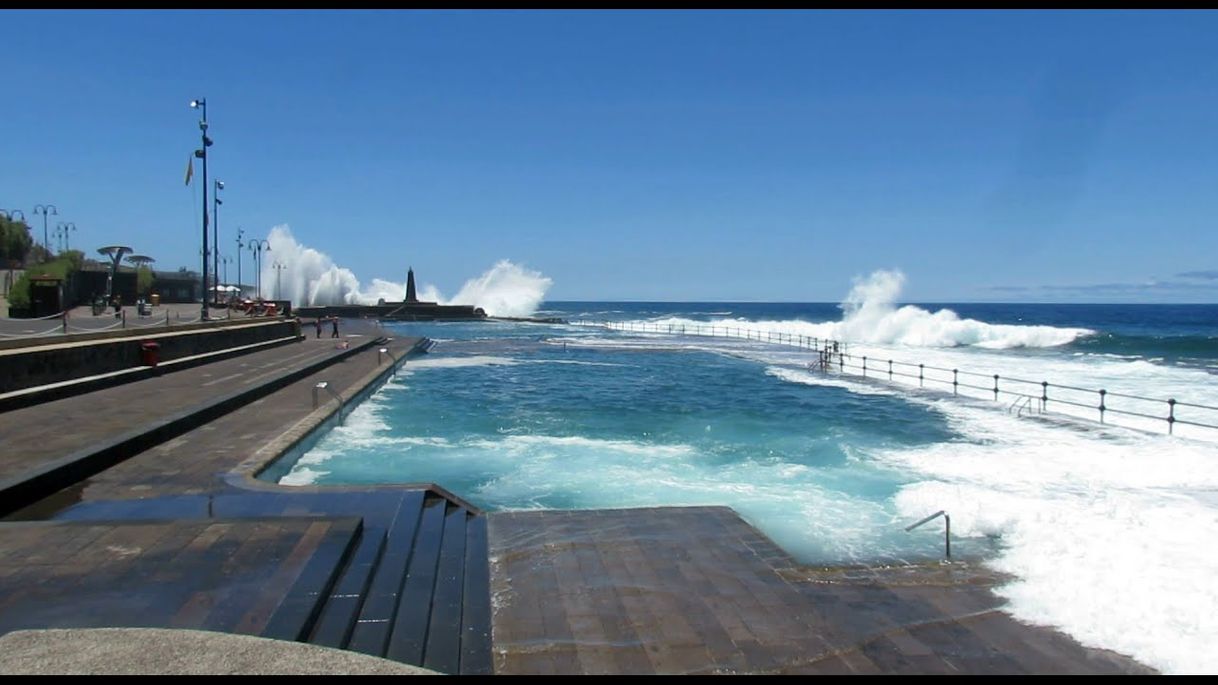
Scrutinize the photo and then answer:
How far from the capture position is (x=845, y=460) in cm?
1334

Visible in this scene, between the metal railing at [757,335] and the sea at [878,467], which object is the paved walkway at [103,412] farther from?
the metal railing at [757,335]

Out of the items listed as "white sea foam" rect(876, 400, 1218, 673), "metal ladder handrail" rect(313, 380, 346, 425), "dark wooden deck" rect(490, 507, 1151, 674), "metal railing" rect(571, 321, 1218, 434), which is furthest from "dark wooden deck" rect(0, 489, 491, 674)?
"metal railing" rect(571, 321, 1218, 434)

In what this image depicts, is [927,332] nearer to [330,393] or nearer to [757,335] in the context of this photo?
[757,335]

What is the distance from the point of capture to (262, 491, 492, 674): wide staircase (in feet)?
16.0

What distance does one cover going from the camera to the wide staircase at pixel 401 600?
4867mm

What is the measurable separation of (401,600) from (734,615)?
2.36m

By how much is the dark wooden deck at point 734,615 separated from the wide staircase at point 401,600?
20 cm

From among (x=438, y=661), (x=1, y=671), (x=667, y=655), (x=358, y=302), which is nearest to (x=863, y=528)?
(x=667, y=655)

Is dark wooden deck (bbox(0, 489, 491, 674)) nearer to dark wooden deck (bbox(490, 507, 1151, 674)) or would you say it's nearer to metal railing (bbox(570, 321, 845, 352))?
dark wooden deck (bbox(490, 507, 1151, 674))

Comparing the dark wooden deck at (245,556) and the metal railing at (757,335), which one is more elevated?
the metal railing at (757,335)

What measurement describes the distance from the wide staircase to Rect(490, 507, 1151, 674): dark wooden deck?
0.67 ft

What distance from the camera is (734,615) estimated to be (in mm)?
5734

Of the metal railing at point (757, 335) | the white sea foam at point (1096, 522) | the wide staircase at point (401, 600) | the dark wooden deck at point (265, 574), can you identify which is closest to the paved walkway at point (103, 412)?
the dark wooden deck at point (265, 574)

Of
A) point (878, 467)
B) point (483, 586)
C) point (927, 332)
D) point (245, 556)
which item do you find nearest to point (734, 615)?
point (483, 586)
